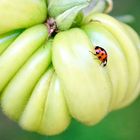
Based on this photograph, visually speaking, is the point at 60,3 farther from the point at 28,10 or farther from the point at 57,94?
the point at 57,94

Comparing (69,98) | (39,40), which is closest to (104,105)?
(69,98)

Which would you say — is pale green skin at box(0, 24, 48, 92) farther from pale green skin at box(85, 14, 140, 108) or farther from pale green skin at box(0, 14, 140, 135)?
pale green skin at box(85, 14, 140, 108)

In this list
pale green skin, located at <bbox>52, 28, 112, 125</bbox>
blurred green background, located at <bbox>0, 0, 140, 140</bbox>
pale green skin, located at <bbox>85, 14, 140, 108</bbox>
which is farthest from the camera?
blurred green background, located at <bbox>0, 0, 140, 140</bbox>

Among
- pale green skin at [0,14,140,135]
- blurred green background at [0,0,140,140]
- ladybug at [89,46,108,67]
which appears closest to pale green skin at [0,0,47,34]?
pale green skin at [0,14,140,135]

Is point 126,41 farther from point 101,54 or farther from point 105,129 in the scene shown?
point 105,129

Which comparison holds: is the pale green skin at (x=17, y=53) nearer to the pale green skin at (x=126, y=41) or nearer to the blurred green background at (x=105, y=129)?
the pale green skin at (x=126, y=41)

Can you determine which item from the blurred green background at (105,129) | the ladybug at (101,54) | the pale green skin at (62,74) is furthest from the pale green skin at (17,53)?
the blurred green background at (105,129)
